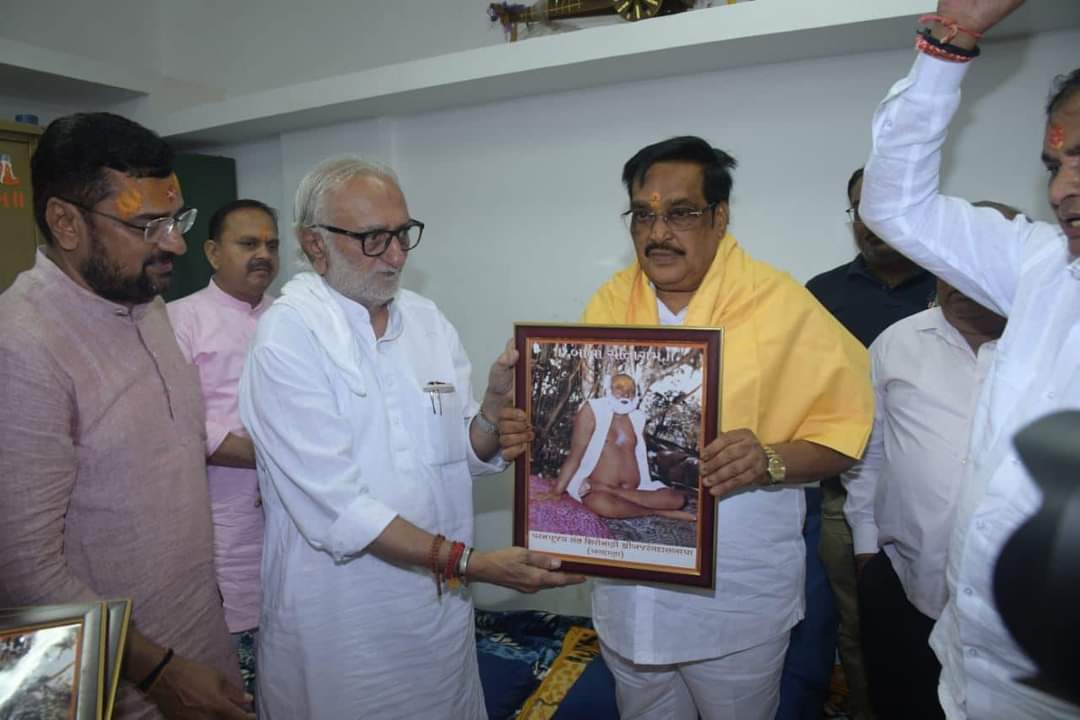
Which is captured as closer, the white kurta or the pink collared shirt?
the white kurta

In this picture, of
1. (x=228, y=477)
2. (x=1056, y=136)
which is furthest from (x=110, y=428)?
(x=1056, y=136)

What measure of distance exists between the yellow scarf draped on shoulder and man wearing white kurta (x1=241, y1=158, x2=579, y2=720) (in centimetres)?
61

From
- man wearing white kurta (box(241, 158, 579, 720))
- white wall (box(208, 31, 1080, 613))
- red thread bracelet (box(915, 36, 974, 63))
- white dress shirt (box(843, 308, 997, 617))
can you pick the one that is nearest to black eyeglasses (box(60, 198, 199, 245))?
man wearing white kurta (box(241, 158, 579, 720))

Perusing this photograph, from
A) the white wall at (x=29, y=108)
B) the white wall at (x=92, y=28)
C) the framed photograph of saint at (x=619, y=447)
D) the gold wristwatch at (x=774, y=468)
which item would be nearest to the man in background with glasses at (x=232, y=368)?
the framed photograph of saint at (x=619, y=447)

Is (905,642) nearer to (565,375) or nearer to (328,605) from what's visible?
(565,375)

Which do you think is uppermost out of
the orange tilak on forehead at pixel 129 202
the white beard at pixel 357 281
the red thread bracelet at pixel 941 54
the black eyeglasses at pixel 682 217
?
the red thread bracelet at pixel 941 54

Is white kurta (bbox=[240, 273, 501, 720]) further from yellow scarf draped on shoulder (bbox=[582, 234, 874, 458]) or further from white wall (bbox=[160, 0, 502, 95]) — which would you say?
white wall (bbox=[160, 0, 502, 95])

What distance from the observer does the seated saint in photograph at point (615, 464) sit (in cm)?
162

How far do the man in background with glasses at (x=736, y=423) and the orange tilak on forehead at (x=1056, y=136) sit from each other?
726mm

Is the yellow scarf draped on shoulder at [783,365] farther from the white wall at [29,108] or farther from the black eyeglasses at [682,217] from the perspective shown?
the white wall at [29,108]

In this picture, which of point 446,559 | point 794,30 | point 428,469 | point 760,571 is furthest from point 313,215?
point 794,30

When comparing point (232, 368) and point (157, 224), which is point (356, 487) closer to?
point (157, 224)

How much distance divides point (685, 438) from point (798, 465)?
1.17 ft

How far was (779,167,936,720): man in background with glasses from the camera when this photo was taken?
285 cm
